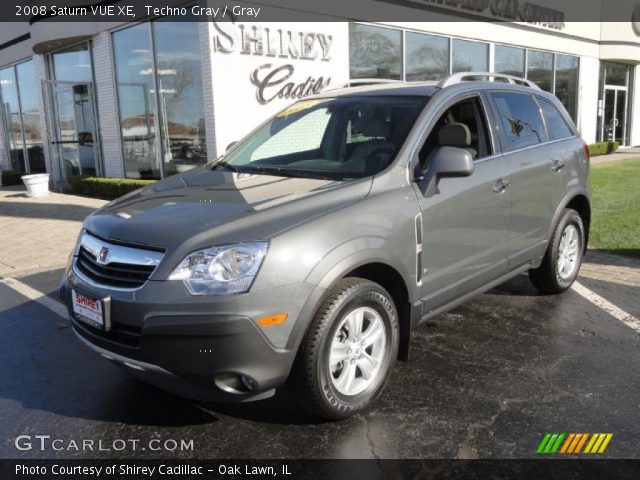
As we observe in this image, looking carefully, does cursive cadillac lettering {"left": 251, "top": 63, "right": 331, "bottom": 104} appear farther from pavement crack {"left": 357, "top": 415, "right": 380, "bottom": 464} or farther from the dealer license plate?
pavement crack {"left": 357, "top": 415, "right": 380, "bottom": 464}

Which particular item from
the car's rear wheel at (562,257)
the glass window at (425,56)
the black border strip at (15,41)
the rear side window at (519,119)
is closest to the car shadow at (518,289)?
the car's rear wheel at (562,257)

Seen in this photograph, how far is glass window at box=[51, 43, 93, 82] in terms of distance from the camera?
14.7 metres

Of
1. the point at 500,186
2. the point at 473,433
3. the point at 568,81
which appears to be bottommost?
the point at 473,433

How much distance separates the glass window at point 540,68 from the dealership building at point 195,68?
0.23ft

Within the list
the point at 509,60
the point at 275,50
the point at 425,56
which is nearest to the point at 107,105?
the point at 275,50

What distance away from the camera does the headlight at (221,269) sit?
2701 mm

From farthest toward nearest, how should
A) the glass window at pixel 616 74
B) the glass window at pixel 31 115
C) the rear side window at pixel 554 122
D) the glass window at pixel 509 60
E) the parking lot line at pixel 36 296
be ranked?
1. the glass window at pixel 616 74
2. the glass window at pixel 509 60
3. the glass window at pixel 31 115
4. the parking lot line at pixel 36 296
5. the rear side window at pixel 554 122

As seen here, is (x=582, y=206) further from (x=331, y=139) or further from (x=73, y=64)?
(x=73, y=64)

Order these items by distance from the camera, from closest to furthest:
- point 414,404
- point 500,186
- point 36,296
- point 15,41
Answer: point 414,404 → point 500,186 → point 36,296 → point 15,41

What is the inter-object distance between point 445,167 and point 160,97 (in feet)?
34.4

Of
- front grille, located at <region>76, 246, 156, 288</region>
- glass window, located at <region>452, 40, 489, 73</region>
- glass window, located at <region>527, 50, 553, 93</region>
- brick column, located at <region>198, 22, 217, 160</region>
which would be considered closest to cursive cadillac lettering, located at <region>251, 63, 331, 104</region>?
brick column, located at <region>198, 22, 217, 160</region>

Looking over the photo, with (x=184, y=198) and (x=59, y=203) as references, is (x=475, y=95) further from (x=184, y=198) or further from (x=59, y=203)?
(x=59, y=203)

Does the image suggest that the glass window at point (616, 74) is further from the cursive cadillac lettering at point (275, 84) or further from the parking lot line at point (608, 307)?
the parking lot line at point (608, 307)

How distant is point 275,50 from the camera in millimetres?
11641
